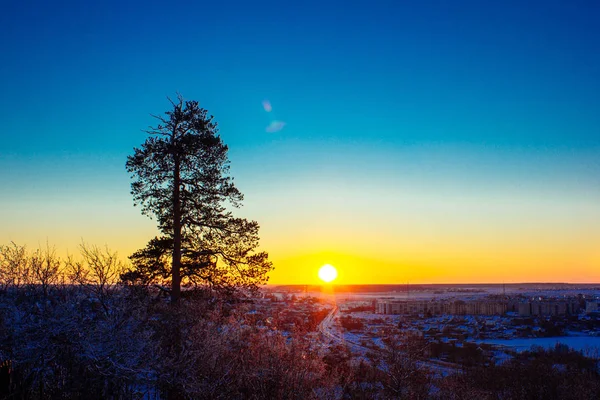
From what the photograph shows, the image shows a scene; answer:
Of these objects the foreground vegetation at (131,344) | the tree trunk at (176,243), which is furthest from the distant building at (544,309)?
the tree trunk at (176,243)

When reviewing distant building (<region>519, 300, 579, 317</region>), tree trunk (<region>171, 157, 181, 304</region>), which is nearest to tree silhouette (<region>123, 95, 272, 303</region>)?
tree trunk (<region>171, 157, 181, 304</region>)

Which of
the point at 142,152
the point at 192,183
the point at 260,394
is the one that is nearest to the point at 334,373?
the point at 260,394

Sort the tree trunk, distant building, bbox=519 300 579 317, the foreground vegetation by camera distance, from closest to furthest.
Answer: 1. the foreground vegetation
2. the tree trunk
3. distant building, bbox=519 300 579 317

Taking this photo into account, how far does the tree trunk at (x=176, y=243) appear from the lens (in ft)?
58.5

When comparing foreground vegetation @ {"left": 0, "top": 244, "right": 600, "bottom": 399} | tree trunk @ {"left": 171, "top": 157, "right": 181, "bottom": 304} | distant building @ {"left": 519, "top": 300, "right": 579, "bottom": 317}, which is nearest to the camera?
foreground vegetation @ {"left": 0, "top": 244, "right": 600, "bottom": 399}

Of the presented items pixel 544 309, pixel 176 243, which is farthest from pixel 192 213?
pixel 544 309

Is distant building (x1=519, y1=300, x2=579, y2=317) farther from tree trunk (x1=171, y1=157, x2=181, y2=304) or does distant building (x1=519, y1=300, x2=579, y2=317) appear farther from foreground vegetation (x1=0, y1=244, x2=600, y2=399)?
tree trunk (x1=171, y1=157, x2=181, y2=304)

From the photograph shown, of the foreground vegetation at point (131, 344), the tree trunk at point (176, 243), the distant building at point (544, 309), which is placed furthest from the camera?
the distant building at point (544, 309)

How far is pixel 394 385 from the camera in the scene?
1086 inches

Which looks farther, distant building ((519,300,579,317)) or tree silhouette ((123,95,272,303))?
distant building ((519,300,579,317))

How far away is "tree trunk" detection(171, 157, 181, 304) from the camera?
17844 millimetres

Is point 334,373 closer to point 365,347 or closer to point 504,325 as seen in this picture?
point 365,347

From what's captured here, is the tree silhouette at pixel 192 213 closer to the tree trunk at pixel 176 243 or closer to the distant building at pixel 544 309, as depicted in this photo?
the tree trunk at pixel 176 243

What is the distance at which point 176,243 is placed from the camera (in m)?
17.9
